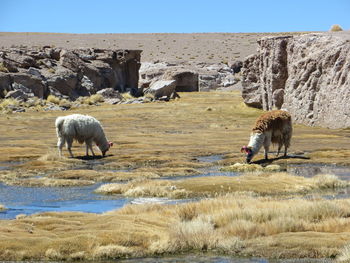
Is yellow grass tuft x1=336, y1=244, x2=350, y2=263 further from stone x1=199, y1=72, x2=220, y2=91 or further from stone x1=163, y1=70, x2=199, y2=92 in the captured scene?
stone x1=199, y1=72, x2=220, y2=91

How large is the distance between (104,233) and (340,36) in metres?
33.2

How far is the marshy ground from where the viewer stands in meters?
10.9

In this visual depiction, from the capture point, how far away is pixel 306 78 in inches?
1693

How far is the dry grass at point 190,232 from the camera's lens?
35.0 ft

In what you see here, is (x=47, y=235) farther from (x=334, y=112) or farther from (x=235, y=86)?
(x=235, y=86)

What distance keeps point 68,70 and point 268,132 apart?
142ft

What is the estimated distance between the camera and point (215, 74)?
8681cm

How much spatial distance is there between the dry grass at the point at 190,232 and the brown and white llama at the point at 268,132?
35.7 feet

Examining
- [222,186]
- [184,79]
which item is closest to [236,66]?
[184,79]

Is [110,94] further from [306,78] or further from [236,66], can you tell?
[236,66]

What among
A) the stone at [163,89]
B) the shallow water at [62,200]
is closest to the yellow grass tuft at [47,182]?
the shallow water at [62,200]

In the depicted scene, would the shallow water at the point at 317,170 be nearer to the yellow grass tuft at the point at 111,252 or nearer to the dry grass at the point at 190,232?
the dry grass at the point at 190,232

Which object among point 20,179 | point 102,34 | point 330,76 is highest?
point 102,34

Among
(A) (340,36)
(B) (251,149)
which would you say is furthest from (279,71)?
(B) (251,149)
